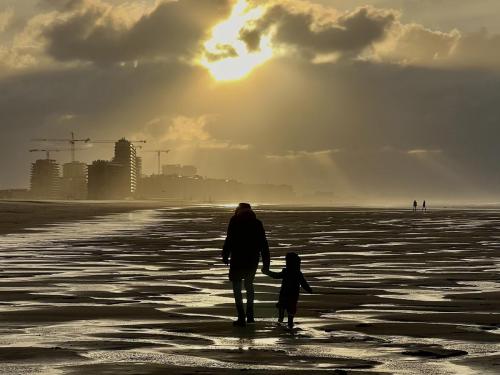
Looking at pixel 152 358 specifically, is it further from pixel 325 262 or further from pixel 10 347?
pixel 325 262

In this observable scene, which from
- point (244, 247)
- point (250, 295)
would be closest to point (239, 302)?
point (250, 295)

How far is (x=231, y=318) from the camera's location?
16.7 m

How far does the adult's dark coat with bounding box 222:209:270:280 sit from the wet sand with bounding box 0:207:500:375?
3.06ft

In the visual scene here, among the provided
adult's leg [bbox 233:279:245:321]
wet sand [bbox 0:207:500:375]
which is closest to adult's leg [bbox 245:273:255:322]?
adult's leg [bbox 233:279:245:321]

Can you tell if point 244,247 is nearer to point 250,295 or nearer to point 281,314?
point 250,295

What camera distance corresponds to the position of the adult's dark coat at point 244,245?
54.8 feet

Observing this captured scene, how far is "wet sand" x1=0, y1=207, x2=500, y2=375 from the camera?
11953 mm

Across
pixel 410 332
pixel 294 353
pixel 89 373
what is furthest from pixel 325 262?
pixel 89 373

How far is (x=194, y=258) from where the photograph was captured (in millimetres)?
33656

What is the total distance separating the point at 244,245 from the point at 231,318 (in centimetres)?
127

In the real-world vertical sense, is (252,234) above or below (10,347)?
above

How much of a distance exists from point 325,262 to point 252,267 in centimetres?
1500

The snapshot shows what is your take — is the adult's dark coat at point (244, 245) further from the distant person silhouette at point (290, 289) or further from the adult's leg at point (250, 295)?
the distant person silhouette at point (290, 289)

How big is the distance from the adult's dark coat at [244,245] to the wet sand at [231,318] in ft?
3.06
